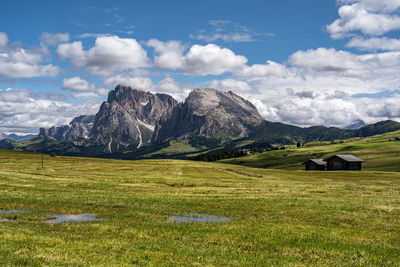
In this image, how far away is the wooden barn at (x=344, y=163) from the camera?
564 feet

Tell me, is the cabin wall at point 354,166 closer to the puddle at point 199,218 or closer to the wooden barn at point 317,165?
the wooden barn at point 317,165

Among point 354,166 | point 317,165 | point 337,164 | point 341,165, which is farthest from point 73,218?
point 317,165

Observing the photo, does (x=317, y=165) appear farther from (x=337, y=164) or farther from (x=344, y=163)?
(x=344, y=163)

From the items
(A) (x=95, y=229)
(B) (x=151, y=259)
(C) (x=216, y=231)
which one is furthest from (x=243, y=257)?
(A) (x=95, y=229)

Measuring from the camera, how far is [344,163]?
174m

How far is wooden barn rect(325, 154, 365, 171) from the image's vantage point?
6772 inches

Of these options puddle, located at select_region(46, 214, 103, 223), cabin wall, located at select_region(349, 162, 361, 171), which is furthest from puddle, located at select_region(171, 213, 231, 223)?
cabin wall, located at select_region(349, 162, 361, 171)

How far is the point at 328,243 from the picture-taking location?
1983cm

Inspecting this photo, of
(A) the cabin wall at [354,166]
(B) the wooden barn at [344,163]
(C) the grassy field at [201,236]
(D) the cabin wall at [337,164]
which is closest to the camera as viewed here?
(C) the grassy field at [201,236]

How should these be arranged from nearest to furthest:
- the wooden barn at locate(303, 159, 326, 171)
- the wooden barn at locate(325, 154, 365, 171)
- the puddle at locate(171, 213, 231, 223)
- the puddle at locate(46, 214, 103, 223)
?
1. the puddle at locate(46, 214, 103, 223)
2. the puddle at locate(171, 213, 231, 223)
3. the wooden barn at locate(325, 154, 365, 171)
4. the wooden barn at locate(303, 159, 326, 171)

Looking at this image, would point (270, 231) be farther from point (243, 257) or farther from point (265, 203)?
point (265, 203)

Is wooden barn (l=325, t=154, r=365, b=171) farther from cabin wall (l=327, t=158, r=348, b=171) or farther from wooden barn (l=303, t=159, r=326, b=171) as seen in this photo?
wooden barn (l=303, t=159, r=326, b=171)

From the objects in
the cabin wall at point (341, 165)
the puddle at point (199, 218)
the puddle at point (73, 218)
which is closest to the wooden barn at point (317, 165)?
the cabin wall at point (341, 165)

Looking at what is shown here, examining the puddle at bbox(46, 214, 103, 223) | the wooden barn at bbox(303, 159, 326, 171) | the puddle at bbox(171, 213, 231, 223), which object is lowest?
the wooden barn at bbox(303, 159, 326, 171)
